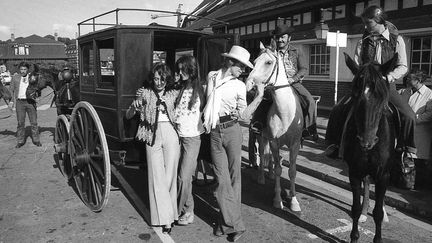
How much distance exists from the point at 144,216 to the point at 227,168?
4.75 ft

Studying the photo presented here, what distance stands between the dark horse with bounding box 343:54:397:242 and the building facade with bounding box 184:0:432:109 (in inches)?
239

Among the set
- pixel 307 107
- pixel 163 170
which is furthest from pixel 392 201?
pixel 163 170

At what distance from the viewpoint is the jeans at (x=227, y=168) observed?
368 cm

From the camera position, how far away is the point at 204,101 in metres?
3.88

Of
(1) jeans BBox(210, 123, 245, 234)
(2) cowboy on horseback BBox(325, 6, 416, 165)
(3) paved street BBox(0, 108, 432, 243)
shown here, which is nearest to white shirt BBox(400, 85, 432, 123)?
(3) paved street BBox(0, 108, 432, 243)

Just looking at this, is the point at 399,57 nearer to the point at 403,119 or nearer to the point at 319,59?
the point at 403,119

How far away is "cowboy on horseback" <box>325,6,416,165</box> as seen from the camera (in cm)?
360

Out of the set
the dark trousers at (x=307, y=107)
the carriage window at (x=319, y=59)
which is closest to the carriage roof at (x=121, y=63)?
the dark trousers at (x=307, y=107)

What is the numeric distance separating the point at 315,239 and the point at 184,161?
1699 mm

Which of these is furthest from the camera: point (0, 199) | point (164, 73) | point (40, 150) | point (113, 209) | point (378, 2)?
point (378, 2)

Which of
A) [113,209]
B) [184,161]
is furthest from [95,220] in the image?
[184,161]

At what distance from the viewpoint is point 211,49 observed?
5188mm

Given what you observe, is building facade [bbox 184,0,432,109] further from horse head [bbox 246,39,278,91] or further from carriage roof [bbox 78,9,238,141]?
horse head [bbox 246,39,278,91]

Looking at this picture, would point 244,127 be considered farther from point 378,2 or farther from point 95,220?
point 95,220
